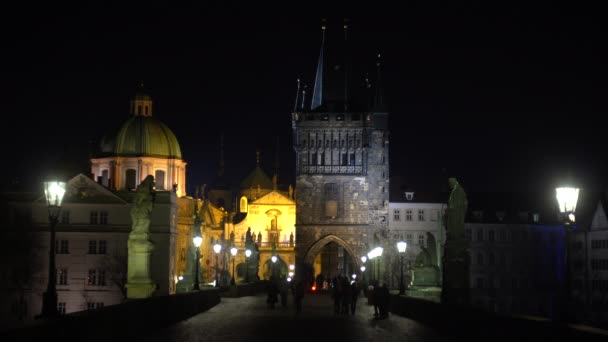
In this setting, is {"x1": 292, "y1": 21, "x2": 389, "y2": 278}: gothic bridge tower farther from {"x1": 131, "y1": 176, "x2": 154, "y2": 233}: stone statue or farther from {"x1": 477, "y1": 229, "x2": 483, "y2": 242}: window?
{"x1": 131, "y1": 176, "x2": 154, "y2": 233}: stone statue

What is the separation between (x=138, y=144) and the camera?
11600 cm

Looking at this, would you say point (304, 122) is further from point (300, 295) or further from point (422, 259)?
point (300, 295)

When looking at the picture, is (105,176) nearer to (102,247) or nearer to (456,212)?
(102,247)

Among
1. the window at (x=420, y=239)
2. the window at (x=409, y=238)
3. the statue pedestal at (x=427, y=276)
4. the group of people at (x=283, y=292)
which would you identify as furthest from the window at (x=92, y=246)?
the statue pedestal at (x=427, y=276)

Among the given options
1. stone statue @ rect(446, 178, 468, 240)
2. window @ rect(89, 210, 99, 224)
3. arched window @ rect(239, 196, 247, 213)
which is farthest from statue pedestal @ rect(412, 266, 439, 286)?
arched window @ rect(239, 196, 247, 213)

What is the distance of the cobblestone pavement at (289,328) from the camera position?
87.4ft

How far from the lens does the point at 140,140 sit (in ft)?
381

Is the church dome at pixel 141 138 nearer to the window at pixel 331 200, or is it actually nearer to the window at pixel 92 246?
the window at pixel 92 246

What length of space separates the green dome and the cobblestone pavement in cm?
7641

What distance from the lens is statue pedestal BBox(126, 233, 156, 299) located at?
33938 mm

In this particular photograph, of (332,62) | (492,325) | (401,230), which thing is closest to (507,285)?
(401,230)

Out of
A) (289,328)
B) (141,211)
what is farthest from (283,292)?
(289,328)

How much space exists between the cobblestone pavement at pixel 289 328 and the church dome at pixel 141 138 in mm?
76481

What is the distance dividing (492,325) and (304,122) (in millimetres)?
81126
